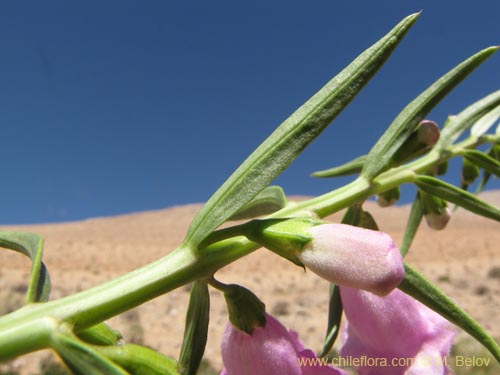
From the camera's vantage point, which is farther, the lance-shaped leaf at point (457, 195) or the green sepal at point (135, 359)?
the lance-shaped leaf at point (457, 195)

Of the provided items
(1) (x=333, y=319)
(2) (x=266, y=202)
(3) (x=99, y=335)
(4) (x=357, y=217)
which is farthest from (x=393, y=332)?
(3) (x=99, y=335)

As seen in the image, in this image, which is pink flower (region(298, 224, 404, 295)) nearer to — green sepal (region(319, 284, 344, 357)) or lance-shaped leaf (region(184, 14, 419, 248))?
lance-shaped leaf (region(184, 14, 419, 248))

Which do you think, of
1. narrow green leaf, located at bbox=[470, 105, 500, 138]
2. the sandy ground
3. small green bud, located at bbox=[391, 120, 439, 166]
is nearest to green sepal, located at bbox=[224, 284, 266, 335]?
small green bud, located at bbox=[391, 120, 439, 166]

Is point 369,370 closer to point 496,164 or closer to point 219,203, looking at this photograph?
point 219,203

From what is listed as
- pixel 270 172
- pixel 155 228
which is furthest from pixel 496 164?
pixel 155 228

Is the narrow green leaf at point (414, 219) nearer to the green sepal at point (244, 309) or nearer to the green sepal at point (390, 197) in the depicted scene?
the green sepal at point (390, 197)

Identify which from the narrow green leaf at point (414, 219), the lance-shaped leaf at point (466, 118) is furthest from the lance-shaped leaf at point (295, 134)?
the narrow green leaf at point (414, 219)
